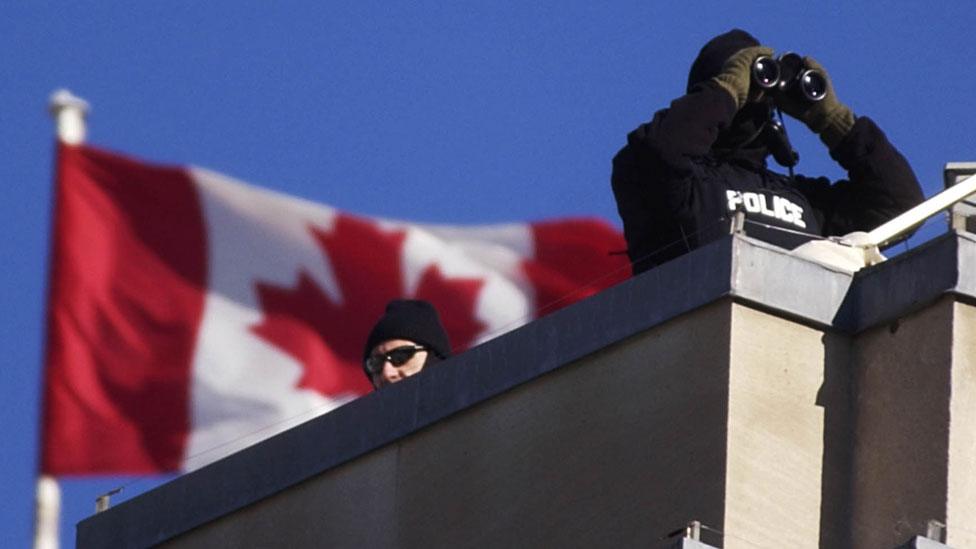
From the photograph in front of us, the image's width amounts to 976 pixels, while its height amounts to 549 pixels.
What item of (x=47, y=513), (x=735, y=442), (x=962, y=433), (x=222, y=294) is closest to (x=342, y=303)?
(x=222, y=294)

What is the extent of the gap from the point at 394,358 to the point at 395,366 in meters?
0.04

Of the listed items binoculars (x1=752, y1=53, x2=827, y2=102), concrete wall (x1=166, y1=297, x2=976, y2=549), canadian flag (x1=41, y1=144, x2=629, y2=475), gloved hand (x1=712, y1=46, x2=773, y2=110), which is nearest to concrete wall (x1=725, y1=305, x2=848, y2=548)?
concrete wall (x1=166, y1=297, x2=976, y2=549)

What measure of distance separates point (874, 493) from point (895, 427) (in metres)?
0.24

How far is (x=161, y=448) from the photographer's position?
15.7 m

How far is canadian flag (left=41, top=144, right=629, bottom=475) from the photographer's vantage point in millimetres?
15555

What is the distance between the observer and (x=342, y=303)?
17281 mm

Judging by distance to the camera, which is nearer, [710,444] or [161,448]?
[710,444]

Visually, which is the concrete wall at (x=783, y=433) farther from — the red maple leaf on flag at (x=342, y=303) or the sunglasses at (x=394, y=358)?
the red maple leaf on flag at (x=342, y=303)

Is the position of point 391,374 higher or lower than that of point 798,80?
lower

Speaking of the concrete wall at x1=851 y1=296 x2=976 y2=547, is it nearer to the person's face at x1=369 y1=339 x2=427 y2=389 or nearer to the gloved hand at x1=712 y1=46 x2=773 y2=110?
the gloved hand at x1=712 y1=46 x2=773 y2=110

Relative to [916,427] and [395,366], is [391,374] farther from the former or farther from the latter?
[916,427]

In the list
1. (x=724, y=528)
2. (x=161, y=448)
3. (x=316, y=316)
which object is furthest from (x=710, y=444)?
(x=316, y=316)

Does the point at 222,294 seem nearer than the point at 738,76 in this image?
No

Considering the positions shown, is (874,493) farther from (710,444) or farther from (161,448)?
(161,448)
